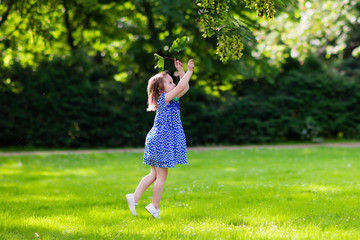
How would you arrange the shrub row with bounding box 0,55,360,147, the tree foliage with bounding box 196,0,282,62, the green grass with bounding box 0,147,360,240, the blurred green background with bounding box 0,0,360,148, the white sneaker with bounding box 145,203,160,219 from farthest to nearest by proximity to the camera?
the shrub row with bounding box 0,55,360,147
the blurred green background with bounding box 0,0,360,148
the white sneaker with bounding box 145,203,160,219
the green grass with bounding box 0,147,360,240
the tree foliage with bounding box 196,0,282,62

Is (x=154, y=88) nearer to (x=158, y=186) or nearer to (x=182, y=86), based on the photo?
(x=182, y=86)

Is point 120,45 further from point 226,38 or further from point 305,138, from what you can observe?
point 226,38

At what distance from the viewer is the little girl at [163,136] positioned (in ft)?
16.1

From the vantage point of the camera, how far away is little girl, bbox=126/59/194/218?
4.91 metres

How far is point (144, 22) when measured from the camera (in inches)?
696

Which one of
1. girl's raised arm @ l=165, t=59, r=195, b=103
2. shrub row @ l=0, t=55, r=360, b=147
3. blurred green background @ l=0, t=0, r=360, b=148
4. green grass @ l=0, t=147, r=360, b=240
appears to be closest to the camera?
green grass @ l=0, t=147, r=360, b=240

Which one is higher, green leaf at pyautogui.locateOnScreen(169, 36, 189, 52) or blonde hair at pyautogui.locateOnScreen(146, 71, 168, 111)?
green leaf at pyautogui.locateOnScreen(169, 36, 189, 52)

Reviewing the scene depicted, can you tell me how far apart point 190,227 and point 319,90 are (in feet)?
52.5

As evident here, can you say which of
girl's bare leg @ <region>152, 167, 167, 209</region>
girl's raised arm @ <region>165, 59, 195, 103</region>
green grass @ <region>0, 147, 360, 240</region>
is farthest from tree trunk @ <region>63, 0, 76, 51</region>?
girl's bare leg @ <region>152, 167, 167, 209</region>

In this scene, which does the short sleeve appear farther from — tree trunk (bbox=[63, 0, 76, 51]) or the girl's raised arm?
tree trunk (bbox=[63, 0, 76, 51])

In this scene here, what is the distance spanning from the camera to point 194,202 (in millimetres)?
5988

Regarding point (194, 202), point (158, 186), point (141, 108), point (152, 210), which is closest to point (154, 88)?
point (158, 186)

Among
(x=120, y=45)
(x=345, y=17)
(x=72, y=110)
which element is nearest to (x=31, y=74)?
(x=72, y=110)

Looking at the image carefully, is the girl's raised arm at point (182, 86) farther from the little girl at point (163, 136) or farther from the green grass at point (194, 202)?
the green grass at point (194, 202)
